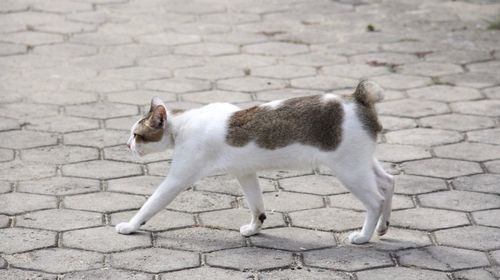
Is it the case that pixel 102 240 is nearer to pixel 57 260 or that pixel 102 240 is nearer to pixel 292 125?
pixel 57 260

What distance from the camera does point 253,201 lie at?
581cm

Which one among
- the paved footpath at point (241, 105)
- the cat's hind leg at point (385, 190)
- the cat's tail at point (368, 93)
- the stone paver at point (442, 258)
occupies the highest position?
the cat's tail at point (368, 93)

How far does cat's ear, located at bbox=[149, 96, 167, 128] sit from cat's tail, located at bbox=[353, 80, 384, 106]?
103 centimetres

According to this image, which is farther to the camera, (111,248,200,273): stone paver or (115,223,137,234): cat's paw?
(115,223,137,234): cat's paw

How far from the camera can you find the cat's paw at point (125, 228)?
18.9 ft

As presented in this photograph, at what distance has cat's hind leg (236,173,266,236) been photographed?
5805 millimetres

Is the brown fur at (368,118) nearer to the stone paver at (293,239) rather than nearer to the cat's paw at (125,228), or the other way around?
the stone paver at (293,239)

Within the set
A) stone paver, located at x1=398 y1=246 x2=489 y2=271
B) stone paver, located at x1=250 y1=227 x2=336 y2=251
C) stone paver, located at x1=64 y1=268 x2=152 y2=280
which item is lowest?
stone paver, located at x1=250 y1=227 x2=336 y2=251

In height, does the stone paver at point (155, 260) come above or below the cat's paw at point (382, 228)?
below

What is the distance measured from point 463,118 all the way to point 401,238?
206cm

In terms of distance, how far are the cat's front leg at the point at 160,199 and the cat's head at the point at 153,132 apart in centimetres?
23

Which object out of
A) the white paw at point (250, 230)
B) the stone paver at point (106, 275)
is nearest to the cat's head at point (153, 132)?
the white paw at point (250, 230)

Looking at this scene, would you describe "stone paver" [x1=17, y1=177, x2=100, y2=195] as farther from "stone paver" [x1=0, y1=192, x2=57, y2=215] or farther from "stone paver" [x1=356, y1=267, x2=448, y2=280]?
"stone paver" [x1=356, y1=267, x2=448, y2=280]

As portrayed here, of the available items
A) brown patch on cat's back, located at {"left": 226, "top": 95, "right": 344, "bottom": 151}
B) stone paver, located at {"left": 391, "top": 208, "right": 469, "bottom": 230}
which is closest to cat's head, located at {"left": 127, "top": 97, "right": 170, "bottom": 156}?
brown patch on cat's back, located at {"left": 226, "top": 95, "right": 344, "bottom": 151}
